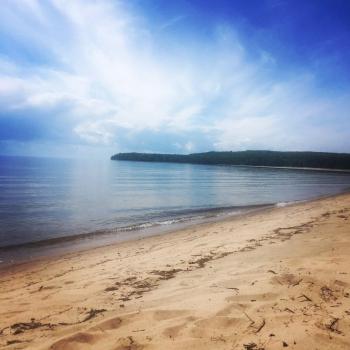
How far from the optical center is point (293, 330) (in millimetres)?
3830

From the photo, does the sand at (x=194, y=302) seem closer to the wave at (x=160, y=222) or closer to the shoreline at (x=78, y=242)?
the shoreline at (x=78, y=242)

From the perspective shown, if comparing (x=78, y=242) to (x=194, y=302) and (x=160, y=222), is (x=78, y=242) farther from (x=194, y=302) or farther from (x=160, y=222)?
(x=194, y=302)

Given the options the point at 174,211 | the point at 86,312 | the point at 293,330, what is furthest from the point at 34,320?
the point at 174,211

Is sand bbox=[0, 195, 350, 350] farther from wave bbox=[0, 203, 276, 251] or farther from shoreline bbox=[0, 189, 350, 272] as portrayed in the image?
wave bbox=[0, 203, 276, 251]

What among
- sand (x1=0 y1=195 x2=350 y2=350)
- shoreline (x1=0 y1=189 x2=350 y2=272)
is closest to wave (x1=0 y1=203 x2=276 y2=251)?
shoreline (x1=0 y1=189 x2=350 y2=272)

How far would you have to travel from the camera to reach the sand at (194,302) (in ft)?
12.7

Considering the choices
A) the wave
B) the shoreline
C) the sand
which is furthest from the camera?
the wave

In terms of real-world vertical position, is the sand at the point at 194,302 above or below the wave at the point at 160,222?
above

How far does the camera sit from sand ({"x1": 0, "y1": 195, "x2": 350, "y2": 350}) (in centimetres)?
387

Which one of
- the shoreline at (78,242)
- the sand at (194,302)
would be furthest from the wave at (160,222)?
the sand at (194,302)

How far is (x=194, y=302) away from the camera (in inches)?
199

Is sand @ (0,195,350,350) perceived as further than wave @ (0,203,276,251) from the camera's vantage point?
No

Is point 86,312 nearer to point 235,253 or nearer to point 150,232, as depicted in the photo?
point 235,253

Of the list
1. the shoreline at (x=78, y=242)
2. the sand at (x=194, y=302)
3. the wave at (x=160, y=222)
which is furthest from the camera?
the wave at (x=160, y=222)
